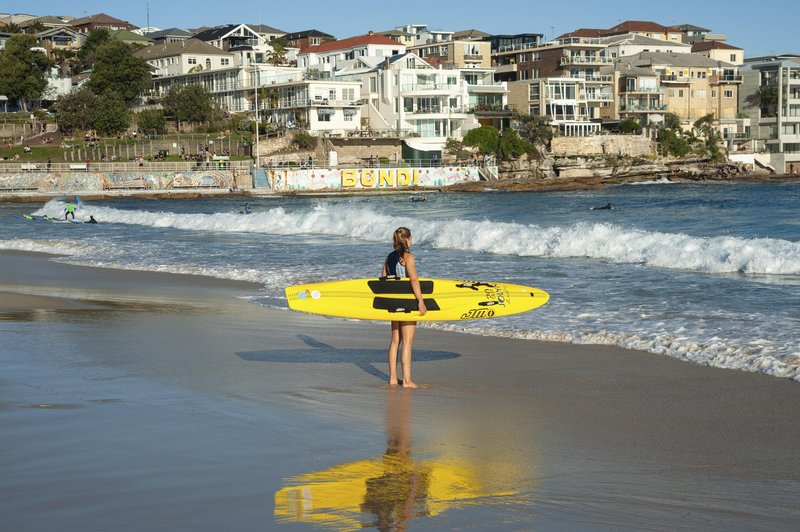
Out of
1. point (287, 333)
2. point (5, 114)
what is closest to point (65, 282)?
point (287, 333)

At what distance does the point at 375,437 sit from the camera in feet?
24.3

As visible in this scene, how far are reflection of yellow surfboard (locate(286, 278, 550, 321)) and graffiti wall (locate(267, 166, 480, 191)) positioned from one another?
72.4 meters

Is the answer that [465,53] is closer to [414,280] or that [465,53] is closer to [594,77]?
[594,77]

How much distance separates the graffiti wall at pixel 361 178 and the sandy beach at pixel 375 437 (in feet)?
234

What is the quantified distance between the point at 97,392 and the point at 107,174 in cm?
7278

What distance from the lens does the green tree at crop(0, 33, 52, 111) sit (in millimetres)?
96250

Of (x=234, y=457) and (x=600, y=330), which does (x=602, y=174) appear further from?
(x=234, y=457)

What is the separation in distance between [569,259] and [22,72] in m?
88.0

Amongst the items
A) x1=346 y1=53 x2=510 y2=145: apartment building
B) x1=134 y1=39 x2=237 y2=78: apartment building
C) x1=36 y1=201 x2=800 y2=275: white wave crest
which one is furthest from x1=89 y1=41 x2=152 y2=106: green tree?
x1=36 y1=201 x2=800 y2=275: white wave crest

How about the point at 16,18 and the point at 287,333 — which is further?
the point at 16,18

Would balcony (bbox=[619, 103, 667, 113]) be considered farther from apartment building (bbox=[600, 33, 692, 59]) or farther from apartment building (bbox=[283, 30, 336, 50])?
apartment building (bbox=[283, 30, 336, 50])

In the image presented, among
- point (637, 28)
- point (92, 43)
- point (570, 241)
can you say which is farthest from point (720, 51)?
point (570, 241)

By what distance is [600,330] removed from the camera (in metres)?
12.5

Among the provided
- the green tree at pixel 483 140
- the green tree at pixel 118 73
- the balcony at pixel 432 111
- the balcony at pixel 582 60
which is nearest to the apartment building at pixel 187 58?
the green tree at pixel 118 73
